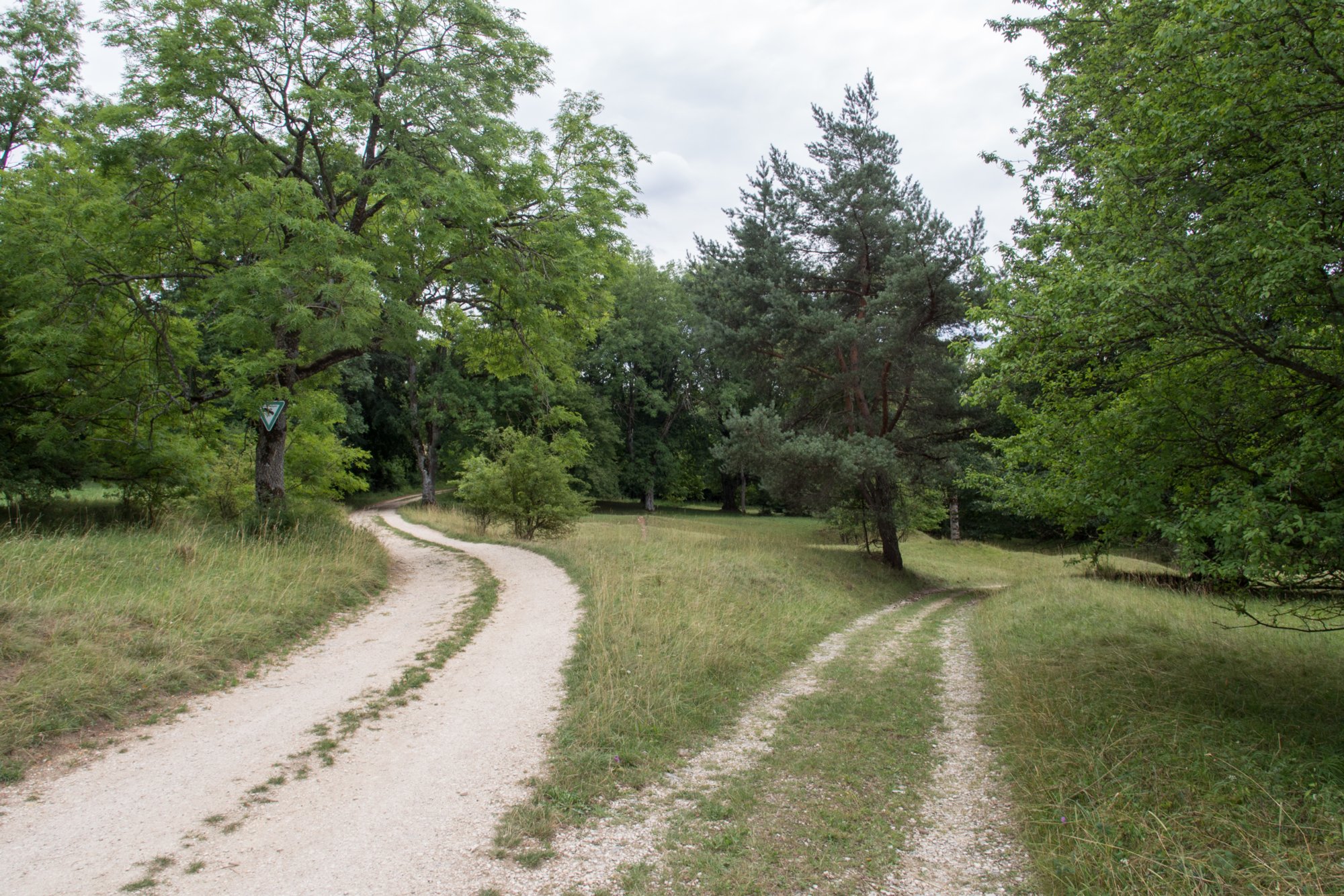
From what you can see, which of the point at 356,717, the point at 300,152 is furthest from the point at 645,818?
the point at 300,152

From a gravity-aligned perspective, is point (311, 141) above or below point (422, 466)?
above

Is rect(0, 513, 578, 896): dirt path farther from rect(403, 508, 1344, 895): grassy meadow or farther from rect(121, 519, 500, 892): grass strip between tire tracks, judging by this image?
rect(403, 508, 1344, 895): grassy meadow

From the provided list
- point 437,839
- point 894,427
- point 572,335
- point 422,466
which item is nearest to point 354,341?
point 572,335

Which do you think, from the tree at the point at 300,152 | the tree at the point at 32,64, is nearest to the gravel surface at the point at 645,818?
the tree at the point at 300,152

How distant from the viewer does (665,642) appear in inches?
313

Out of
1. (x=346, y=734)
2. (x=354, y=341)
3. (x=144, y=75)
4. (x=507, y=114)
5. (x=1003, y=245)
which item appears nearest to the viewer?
(x=346, y=734)

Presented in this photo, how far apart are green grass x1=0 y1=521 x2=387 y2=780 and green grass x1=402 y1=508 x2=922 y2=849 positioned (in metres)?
3.45

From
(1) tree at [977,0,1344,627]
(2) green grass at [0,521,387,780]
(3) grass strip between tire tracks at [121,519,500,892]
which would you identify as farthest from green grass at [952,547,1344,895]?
(2) green grass at [0,521,387,780]

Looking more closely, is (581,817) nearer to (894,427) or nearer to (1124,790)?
(1124,790)

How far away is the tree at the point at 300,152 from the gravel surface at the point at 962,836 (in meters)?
8.83

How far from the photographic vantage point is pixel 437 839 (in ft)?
13.0

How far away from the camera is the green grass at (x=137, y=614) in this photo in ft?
17.3

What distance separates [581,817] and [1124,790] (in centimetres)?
358

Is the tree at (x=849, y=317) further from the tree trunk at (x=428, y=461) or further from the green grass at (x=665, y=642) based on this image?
the tree trunk at (x=428, y=461)
